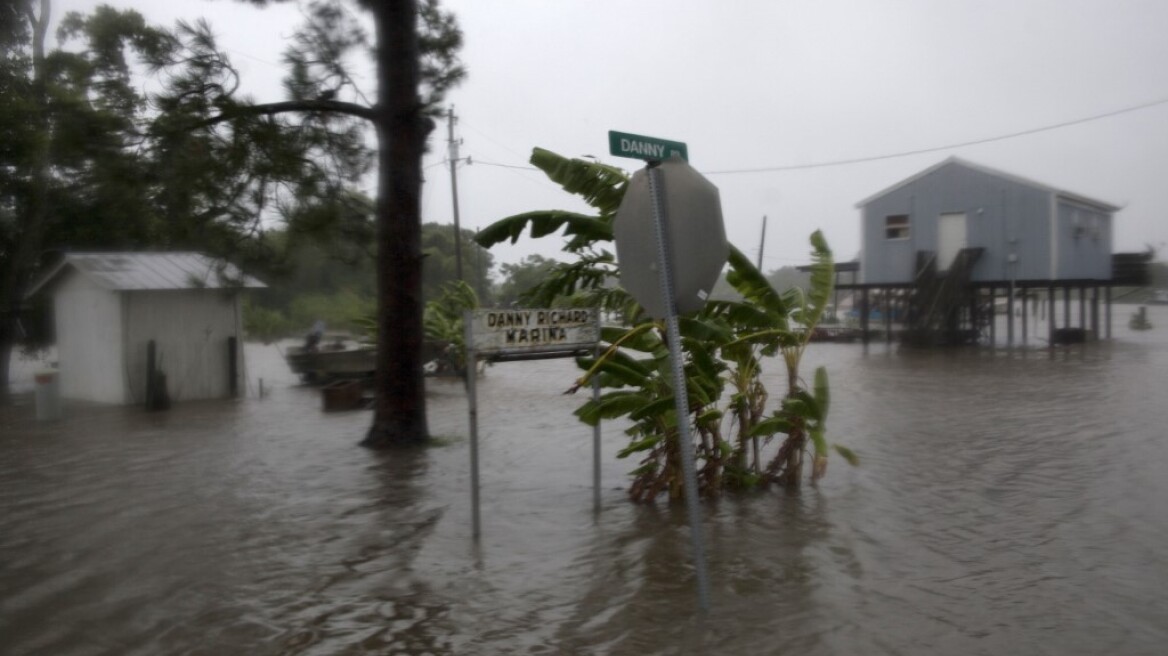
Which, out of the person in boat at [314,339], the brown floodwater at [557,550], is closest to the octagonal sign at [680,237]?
the brown floodwater at [557,550]

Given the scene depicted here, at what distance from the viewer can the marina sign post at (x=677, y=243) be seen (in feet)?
19.6

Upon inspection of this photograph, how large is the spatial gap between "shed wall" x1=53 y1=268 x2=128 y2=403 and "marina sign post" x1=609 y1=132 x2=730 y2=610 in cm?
1479

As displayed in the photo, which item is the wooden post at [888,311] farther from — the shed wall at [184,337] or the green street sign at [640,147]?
the green street sign at [640,147]

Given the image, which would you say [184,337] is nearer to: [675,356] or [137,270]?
[137,270]

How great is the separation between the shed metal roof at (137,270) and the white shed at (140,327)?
0.06 ft

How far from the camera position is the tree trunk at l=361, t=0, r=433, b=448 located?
12.4 metres

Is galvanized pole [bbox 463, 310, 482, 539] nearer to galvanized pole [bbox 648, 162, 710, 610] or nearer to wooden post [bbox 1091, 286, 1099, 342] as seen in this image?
galvanized pole [bbox 648, 162, 710, 610]

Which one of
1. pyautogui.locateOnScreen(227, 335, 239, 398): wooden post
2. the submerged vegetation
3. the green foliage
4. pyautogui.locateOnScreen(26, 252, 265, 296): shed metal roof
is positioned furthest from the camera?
the green foliage

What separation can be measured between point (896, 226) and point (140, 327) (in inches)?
1040

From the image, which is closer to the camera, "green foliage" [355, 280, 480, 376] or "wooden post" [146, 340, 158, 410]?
"wooden post" [146, 340, 158, 410]

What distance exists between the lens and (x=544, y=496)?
977cm

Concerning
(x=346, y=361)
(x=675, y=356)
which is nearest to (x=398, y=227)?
(x=675, y=356)

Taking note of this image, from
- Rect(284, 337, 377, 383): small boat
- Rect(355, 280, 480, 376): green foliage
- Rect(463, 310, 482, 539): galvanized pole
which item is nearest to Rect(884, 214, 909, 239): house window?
Rect(355, 280, 480, 376): green foliage

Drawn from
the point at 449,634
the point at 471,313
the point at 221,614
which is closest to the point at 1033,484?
the point at 471,313
